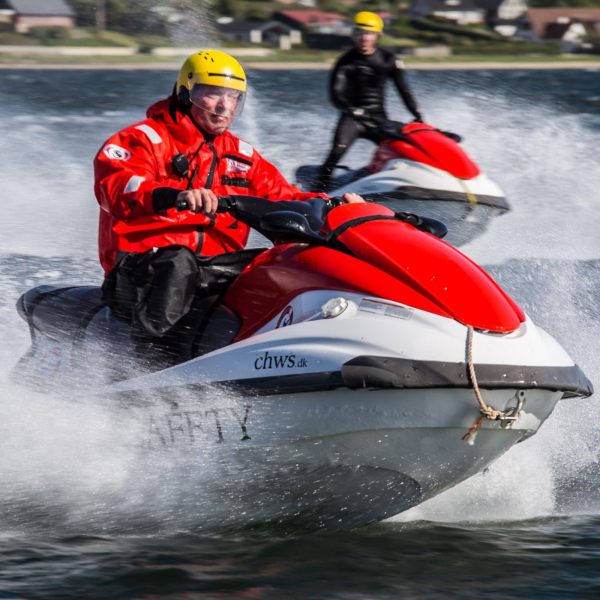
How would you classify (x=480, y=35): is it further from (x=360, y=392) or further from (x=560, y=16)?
(x=360, y=392)

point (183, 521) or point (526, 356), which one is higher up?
point (526, 356)

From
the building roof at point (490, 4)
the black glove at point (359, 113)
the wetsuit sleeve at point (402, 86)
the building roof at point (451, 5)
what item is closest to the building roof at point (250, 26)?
the building roof at point (451, 5)

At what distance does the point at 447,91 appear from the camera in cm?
1716

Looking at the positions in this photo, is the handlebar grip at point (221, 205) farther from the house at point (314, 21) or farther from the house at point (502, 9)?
the house at point (502, 9)

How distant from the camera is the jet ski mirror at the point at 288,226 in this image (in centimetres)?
351

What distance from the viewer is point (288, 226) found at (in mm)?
3512

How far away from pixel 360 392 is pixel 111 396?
1.01 meters

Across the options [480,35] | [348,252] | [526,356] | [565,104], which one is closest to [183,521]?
[348,252]

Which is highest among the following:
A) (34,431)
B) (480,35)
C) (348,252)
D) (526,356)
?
(348,252)

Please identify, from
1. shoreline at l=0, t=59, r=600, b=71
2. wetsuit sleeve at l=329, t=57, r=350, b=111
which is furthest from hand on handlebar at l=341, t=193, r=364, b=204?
shoreline at l=0, t=59, r=600, b=71

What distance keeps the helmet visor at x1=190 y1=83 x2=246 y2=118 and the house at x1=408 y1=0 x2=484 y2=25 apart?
61.9m

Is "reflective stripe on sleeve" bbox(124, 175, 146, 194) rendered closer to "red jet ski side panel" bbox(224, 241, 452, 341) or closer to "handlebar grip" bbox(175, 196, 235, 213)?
"handlebar grip" bbox(175, 196, 235, 213)

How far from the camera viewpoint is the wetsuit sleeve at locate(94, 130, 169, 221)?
149 inches

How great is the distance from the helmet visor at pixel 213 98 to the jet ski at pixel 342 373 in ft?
1.93
